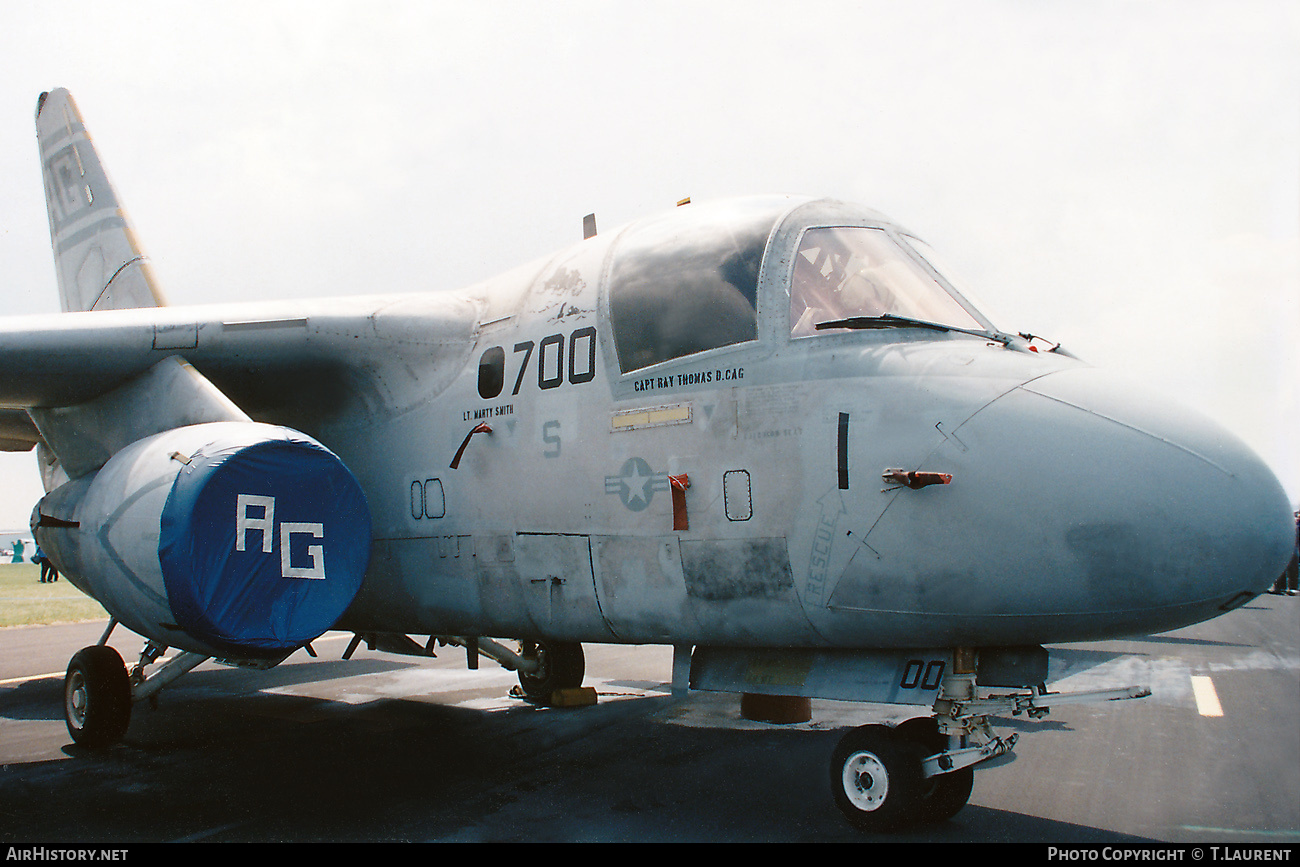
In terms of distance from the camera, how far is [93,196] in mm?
11406

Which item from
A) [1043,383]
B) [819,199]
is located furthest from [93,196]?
[1043,383]

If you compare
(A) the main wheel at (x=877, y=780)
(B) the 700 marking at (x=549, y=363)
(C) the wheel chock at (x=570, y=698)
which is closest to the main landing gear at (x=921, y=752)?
(A) the main wheel at (x=877, y=780)

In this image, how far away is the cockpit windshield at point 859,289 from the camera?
186 inches

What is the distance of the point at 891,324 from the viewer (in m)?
4.61

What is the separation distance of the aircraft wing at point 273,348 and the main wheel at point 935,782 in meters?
3.69

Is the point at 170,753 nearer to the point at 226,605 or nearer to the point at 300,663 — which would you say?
the point at 226,605

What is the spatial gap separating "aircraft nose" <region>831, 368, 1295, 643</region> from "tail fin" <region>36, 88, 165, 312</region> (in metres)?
9.66

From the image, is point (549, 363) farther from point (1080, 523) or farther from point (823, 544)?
point (1080, 523)

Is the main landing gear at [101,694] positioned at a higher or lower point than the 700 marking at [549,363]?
lower

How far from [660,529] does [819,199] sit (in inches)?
84.1

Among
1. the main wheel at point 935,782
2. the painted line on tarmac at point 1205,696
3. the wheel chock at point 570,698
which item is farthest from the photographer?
the wheel chock at point 570,698

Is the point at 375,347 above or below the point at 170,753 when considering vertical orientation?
above

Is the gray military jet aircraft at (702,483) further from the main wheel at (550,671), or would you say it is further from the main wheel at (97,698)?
the main wheel at (550,671)
